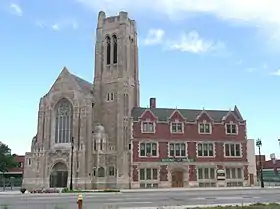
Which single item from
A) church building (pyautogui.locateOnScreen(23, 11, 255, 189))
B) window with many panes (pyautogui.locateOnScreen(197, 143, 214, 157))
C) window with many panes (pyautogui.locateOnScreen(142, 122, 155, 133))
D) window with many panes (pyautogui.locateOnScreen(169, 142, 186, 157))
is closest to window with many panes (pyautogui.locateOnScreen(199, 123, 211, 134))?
church building (pyautogui.locateOnScreen(23, 11, 255, 189))

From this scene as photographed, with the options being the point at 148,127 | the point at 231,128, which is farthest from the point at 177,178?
the point at 231,128

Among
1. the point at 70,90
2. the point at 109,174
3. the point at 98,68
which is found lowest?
the point at 109,174

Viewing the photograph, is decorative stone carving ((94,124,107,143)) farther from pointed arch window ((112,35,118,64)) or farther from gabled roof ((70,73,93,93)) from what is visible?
pointed arch window ((112,35,118,64))

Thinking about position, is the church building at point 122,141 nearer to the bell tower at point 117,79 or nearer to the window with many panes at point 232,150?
the window with many panes at point 232,150

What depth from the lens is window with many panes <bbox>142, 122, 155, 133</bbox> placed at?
60.0 metres

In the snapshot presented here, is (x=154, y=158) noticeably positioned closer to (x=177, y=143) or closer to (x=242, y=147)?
(x=177, y=143)

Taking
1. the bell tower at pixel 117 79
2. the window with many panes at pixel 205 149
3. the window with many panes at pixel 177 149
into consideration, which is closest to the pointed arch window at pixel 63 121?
the bell tower at pixel 117 79

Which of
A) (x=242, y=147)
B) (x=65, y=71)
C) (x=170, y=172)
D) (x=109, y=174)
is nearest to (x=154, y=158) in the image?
(x=170, y=172)

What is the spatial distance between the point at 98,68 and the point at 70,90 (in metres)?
7.13

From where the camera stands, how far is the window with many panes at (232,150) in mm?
62031

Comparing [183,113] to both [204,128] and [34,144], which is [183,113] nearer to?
[204,128]

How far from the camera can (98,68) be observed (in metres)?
66.0

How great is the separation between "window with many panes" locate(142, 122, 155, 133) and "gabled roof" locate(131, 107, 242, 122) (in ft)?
5.11

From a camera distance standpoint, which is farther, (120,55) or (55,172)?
(120,55)
